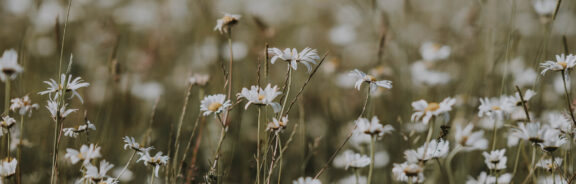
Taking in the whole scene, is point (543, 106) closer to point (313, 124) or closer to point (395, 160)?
point (395, 160)

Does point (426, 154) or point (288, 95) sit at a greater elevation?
point (288, 95)

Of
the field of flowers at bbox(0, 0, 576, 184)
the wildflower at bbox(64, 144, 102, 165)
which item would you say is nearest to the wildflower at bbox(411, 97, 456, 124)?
the field of flowers at bbox(0, 0, 576, 184)

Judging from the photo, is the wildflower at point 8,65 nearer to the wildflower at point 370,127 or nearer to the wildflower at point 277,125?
the wildflower at point 277,125

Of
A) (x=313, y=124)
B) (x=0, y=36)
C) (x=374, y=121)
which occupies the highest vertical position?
(x=0, y=36)

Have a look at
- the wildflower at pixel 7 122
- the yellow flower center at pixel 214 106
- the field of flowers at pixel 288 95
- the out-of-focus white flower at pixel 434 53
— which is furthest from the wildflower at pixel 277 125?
the out-of-focus white flower at pixel 434 53

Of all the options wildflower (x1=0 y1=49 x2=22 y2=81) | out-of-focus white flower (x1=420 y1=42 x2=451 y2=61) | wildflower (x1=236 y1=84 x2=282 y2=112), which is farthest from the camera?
out-of-focus white flower (x1=420 y1=42 x2=451 y2=61)

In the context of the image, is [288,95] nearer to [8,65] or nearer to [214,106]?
[214,106]

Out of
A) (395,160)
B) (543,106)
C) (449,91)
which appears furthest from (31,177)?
(543,106)

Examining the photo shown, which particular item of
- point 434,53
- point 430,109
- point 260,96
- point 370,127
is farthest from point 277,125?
point 434,53

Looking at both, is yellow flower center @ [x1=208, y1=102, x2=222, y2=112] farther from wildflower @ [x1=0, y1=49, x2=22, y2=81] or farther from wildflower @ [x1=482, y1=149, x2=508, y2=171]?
wildflower @ [x1=482, y1=149, x2=508, y2=171]
